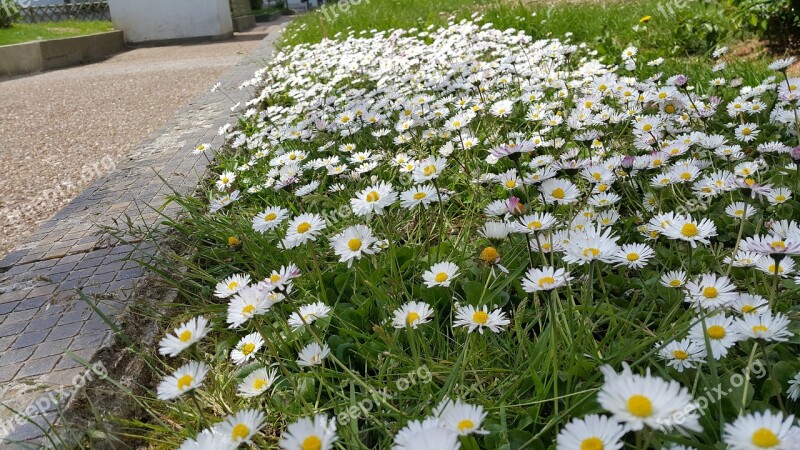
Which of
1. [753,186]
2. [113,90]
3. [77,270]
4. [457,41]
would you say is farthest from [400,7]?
[753,186]

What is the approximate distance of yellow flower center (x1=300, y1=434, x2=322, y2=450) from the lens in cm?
78

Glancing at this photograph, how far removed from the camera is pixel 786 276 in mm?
1393

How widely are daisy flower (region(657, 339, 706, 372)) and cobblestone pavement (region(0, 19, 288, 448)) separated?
1.10m

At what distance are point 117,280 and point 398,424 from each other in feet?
3.80

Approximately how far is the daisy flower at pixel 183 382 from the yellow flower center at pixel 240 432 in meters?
0.10

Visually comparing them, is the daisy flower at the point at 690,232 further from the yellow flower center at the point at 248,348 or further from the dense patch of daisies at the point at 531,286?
the yellow flower center at the point at 248,348

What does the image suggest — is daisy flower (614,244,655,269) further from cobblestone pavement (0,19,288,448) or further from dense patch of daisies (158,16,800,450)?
cobblestone pavement (0,19,288,448)

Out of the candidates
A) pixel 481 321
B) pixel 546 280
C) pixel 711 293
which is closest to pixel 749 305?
pixel 711 293

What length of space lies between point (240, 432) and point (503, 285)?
74cm

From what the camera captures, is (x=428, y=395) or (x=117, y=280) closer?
(x=428, y=395)

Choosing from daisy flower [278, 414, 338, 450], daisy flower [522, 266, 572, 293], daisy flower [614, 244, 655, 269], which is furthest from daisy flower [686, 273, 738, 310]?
daisy flower [278, 414, 338, 450]

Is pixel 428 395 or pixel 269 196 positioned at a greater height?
pixel 269 196

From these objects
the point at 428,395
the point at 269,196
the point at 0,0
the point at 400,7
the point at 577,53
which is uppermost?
the point at 0,0

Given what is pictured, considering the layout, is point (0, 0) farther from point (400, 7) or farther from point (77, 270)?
point (77, 270)
